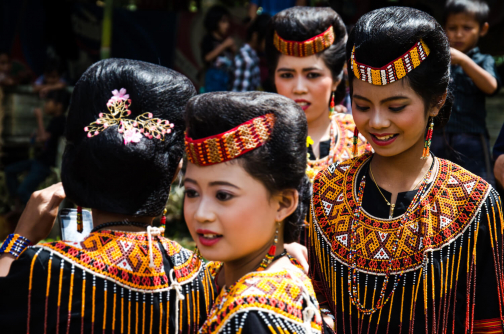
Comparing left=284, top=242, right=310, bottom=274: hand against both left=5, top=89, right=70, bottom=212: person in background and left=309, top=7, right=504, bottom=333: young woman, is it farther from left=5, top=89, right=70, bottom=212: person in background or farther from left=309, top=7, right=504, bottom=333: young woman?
left=5, top=89, right=70, bottom=212: person in background

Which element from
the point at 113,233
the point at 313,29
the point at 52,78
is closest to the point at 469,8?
the point at 313,29

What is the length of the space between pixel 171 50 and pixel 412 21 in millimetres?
7064

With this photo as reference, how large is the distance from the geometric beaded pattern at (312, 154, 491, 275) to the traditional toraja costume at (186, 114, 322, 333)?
563 mm

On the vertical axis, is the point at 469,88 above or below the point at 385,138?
above

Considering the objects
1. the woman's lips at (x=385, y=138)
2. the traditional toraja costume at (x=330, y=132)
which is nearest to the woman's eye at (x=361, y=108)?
the woman's lips at (x=385, y=138)

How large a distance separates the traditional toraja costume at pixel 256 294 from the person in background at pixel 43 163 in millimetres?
5751

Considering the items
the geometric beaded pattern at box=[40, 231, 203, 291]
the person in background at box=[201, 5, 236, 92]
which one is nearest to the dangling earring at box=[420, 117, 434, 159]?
the geometric beaded pattern at box=[40, 231, 203, 291]

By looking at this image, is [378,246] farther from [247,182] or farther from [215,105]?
[215,105]

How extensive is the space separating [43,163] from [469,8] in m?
5.41

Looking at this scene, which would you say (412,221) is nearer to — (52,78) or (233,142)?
(233,142)

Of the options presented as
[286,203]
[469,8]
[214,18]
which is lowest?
[286,203]

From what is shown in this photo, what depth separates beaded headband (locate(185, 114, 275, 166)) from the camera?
1.78m

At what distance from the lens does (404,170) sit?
95.7 inches

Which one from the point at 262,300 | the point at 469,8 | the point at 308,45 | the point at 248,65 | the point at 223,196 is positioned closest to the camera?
the point at 262,300
